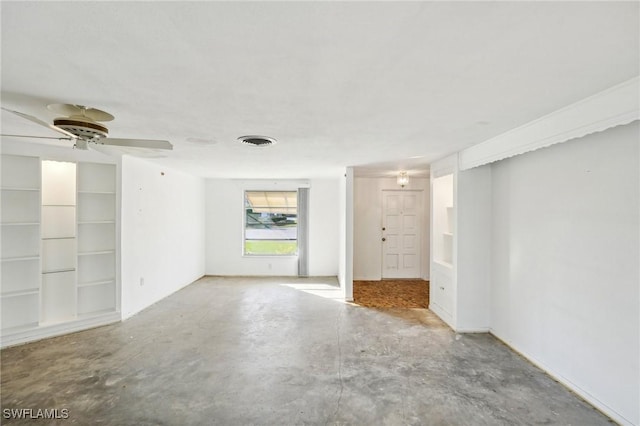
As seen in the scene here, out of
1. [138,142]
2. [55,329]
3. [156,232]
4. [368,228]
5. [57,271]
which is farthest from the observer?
[368,228]

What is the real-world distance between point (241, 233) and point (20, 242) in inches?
149

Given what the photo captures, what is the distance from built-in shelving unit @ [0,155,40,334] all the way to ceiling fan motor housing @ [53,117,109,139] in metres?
2.06

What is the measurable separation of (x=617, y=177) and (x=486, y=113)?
3.56ft

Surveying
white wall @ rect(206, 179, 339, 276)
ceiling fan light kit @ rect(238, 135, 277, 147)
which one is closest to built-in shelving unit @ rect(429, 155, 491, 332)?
ceiling fan light kit @ rect(238, 135, 277, 147)

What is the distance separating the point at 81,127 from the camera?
6.39 feet

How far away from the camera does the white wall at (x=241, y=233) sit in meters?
6.68

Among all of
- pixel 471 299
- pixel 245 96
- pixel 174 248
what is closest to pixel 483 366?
pixel 471 299

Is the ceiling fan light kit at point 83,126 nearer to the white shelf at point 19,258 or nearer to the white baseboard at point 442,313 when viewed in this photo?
the white shelf at point 19,258

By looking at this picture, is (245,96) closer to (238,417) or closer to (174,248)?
(238,417)

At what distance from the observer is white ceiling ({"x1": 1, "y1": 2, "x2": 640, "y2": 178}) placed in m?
1.09

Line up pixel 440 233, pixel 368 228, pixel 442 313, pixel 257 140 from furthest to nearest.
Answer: pixel 368 228
pixel 440 233
pixel 442 313
pixel 257 140

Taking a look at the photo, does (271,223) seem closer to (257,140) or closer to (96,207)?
(96,207)

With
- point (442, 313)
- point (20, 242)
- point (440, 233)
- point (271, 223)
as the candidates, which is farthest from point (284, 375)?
point (271, 223)

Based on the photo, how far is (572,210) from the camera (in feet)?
8.19
